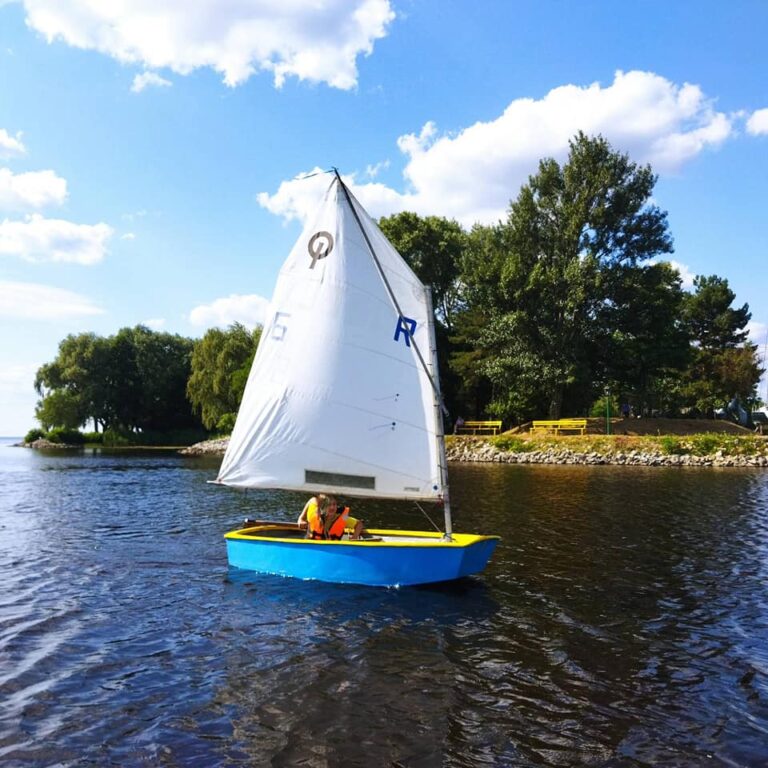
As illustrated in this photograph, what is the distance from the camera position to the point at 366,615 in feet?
48.5

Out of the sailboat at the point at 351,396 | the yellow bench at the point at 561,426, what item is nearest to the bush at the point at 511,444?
the yellow bench at the point at 561,426

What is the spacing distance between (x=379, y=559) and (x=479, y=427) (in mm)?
55931

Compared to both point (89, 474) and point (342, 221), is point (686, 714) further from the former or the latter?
point (89, 474)

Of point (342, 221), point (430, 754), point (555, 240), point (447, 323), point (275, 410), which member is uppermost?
point (555, 240)

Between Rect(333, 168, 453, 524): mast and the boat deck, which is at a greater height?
Rect(333, 168, 453, 524): mast

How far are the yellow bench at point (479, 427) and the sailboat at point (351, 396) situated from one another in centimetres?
5357

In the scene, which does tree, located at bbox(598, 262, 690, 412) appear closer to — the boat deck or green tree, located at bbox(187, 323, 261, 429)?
green tree, located at bbox(187, 323, 261, 429)

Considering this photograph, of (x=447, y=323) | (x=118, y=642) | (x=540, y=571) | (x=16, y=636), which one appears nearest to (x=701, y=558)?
(x=540, y=571)

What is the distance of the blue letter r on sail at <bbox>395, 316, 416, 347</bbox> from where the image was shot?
16.6 meters

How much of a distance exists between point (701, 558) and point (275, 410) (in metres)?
13.9

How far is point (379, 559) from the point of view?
16375 mm

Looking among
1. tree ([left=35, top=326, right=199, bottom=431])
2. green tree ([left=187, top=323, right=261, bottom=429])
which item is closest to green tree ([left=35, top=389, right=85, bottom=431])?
tree ([left=35, top=326, right=199, bottom=431])

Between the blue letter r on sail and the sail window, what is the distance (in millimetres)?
3691

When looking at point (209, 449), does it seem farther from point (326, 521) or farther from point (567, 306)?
point (326, 521)
